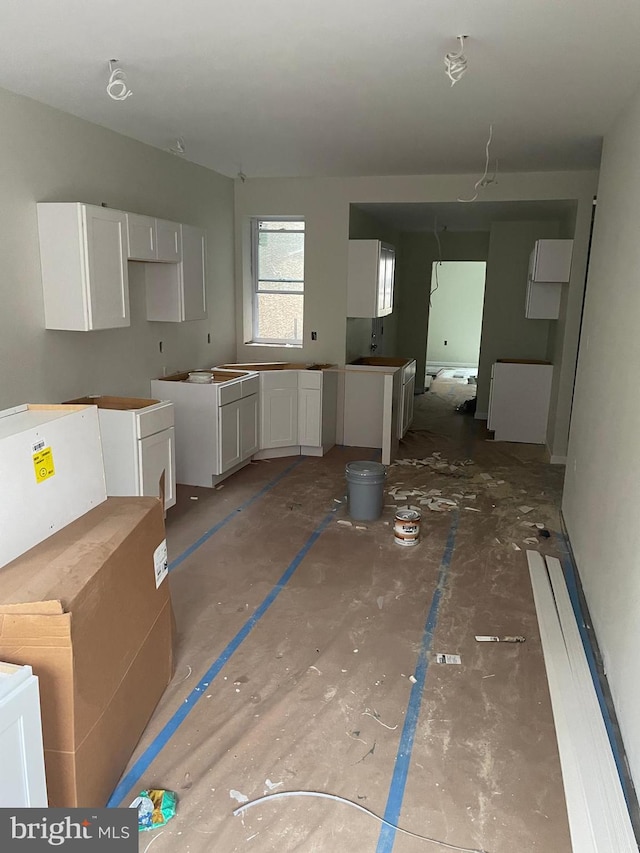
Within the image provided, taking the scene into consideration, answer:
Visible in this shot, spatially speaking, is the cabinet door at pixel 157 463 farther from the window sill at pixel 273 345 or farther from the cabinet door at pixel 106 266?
the window sill at pixel 273 345

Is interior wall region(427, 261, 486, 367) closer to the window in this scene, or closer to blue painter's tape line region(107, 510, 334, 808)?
the window

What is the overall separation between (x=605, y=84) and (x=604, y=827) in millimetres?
3385

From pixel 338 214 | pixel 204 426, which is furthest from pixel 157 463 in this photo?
pixel 338 214

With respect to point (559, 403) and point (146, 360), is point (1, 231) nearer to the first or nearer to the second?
point (146, 360)

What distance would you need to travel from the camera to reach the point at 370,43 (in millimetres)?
2756

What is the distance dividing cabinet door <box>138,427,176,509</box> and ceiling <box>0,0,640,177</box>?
2.09 metres

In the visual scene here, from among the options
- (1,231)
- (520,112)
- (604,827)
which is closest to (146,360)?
(1,231)

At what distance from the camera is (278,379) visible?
6.06m

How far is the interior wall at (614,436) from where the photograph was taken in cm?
251

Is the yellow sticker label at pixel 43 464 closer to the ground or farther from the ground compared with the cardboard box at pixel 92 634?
farther from the ground

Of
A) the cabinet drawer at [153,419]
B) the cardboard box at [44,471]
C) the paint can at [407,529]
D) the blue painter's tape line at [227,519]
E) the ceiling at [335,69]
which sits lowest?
the blue painter's tape line at [227,519]

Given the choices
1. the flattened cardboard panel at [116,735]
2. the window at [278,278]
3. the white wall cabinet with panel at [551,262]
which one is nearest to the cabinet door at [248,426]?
the window at [278,278]

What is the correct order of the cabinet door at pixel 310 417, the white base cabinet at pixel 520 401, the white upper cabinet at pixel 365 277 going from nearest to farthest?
1. the cabinet door at pixel 310 417
2. the white upper cabinet at pixel 365 277
3. the white base cabinet at pixel 520 401

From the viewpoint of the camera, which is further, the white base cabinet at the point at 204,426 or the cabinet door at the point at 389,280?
the cabinet door at the point at 389,280
